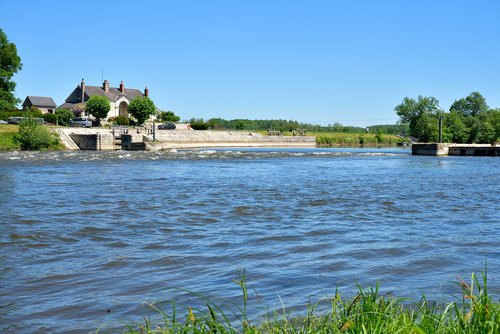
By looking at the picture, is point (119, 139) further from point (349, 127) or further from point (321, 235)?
point (349, 127)

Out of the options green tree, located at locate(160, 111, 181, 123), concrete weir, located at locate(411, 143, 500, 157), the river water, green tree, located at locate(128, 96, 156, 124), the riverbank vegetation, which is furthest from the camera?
green tree, located at locate(160, 111, 181, 123)

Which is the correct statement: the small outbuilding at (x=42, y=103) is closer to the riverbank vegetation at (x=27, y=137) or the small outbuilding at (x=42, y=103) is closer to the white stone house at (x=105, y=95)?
the white stone house at (x=105, y=95)

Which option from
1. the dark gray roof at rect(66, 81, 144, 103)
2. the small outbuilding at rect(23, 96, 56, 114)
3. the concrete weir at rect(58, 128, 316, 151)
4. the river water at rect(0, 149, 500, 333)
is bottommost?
the river water at rect(0, 149, 500, 333)

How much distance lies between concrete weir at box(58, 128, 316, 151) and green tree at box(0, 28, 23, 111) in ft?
39.4

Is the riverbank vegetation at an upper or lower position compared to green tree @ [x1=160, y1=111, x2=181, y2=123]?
lower

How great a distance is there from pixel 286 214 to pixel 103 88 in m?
99.3

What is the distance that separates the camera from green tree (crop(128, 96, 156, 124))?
95438mm

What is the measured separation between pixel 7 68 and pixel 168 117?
38586 mm

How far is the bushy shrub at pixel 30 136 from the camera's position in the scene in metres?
57.6

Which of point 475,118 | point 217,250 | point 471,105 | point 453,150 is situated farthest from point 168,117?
point 217,250

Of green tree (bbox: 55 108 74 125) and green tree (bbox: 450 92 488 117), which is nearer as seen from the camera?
green tree (bbox: 55 108 74 125)

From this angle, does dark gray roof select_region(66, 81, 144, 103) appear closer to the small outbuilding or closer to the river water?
the small outbuilding

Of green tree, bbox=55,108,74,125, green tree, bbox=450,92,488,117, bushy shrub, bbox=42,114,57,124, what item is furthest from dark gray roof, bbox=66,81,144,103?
green tree, bbox=450,92,488,117

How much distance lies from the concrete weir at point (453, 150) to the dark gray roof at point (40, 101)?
238 ft
